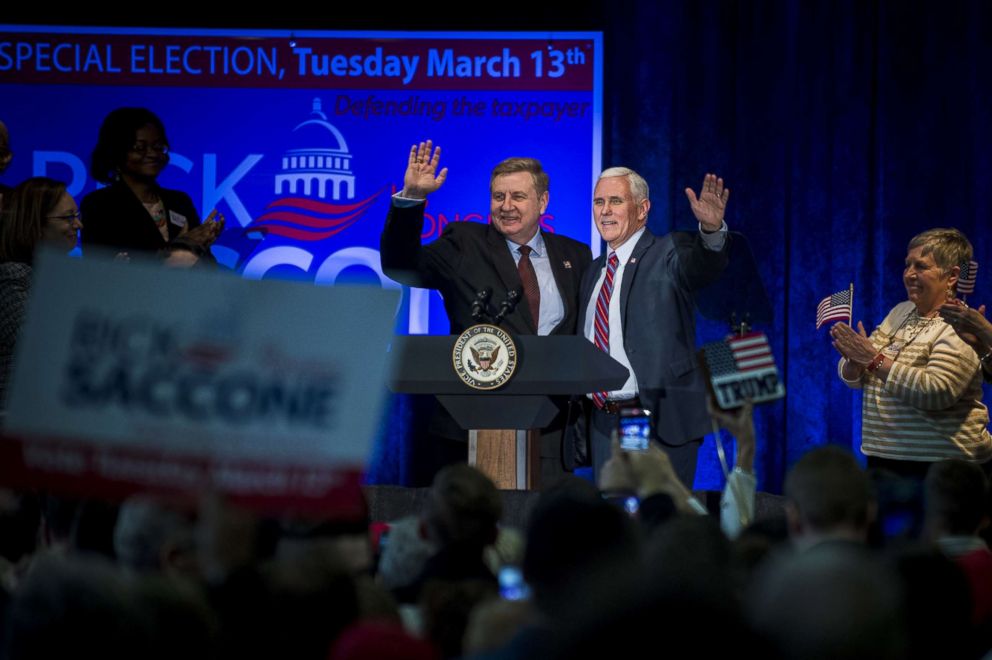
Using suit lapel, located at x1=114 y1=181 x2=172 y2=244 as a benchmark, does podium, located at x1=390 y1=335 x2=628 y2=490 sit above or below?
below

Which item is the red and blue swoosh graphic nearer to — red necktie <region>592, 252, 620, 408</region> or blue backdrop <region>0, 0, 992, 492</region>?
blue backdrop <region>0, 0, 992, 492</region>

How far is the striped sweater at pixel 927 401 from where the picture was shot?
14.5 ft

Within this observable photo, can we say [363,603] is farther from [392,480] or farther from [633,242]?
[392,480]

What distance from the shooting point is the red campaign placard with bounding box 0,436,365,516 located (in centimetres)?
218

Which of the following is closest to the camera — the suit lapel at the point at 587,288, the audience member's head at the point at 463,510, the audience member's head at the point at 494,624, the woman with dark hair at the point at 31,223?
the audience member's head at the point at 494,624

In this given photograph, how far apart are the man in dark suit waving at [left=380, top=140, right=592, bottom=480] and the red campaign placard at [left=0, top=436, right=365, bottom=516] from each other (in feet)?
8.89

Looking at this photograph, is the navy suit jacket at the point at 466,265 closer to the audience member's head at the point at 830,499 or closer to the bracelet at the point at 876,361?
the bracelet at the point at 876,361

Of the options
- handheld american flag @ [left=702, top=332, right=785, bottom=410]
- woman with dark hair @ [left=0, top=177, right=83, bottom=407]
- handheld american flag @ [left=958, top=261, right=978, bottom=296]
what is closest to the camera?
handheld american flag @ [left=702, top=332, right=785, bottom=410]

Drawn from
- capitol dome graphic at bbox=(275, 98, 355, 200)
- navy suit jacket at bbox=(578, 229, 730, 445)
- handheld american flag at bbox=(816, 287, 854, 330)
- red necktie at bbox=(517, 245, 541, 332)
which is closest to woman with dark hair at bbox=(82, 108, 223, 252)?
capitol dome graphic at bbox=(275, 98, 355, 200)

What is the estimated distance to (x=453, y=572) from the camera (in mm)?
2523

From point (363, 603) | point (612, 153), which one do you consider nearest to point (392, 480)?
point (612, 153)

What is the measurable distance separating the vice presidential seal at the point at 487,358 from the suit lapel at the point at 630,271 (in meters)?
0.61

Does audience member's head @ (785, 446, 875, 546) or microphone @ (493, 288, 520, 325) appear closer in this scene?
audience member's head @ (785, 446, 875, 546)

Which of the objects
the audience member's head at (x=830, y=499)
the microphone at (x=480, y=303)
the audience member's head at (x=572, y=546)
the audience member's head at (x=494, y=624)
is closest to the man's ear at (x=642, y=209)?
the microphone at (x=480, y=303)
